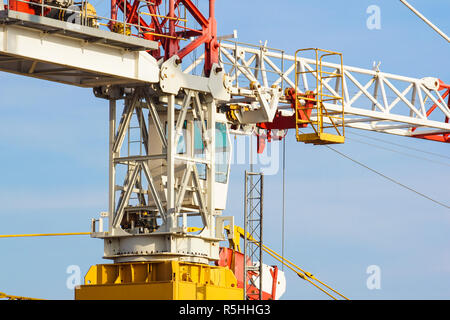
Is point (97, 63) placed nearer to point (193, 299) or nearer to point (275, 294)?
point (193, 299)

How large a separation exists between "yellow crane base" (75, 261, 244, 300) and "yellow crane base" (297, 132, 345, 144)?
19.3ft

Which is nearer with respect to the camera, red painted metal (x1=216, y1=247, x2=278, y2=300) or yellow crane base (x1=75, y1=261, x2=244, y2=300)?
yellow crane base (x1=75, y1=261, x2=244, y2=300)

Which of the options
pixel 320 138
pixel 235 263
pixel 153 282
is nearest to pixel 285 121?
pixel 320 138

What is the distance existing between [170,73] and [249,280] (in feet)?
53.5

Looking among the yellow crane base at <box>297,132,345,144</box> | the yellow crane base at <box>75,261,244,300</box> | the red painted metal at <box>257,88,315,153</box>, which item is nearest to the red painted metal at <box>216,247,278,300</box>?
the red painted metal at <box>257,88,315,153</box>

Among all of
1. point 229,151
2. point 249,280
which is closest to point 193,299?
point 229,151

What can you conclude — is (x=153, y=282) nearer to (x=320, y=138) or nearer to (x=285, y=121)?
(x=320, y=138)

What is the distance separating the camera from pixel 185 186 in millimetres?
37812

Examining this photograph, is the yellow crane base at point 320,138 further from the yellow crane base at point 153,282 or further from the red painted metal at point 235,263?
the red painted metal at point 235,263

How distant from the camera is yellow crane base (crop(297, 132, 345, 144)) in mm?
41312

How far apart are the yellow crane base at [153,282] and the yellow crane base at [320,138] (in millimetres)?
5878

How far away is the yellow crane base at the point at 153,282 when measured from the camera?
3643 cm

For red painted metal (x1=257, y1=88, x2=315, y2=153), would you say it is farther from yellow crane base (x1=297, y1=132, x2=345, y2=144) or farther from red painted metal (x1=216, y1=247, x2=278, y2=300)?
red painted metal (x1=216, y1=247, x2=278, y2=300)
